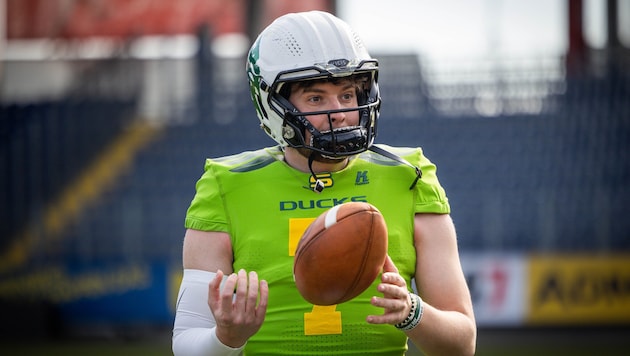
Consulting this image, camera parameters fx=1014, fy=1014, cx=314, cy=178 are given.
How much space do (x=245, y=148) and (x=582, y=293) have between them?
4.04m

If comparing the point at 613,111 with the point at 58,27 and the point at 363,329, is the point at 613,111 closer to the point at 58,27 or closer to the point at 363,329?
the point at 58,27

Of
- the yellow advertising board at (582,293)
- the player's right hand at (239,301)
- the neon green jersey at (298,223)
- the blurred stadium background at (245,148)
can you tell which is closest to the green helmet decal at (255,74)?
the neon green jersey at (298,223)

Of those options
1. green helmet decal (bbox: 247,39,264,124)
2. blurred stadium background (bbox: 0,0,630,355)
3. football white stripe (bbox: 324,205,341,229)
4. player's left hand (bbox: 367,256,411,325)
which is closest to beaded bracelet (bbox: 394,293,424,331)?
player's left hand (bbox: 367,256,411,325)

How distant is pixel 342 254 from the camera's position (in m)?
2.40

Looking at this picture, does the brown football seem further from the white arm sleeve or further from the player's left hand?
the white arm sleeve

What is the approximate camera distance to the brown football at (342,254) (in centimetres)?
239

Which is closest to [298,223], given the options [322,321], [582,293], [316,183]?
[316,183]

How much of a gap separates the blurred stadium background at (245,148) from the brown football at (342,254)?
268 inches

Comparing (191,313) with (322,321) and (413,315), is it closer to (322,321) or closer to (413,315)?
(322,321)

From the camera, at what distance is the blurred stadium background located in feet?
33.0

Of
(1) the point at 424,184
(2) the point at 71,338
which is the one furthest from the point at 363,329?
(2) the point at 71,338

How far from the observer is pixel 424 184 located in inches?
113

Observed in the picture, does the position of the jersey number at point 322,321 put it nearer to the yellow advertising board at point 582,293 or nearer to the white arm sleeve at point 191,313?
the white arm sleeve at point 191,313

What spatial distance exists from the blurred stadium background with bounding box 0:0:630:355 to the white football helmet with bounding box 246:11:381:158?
21.1ft
